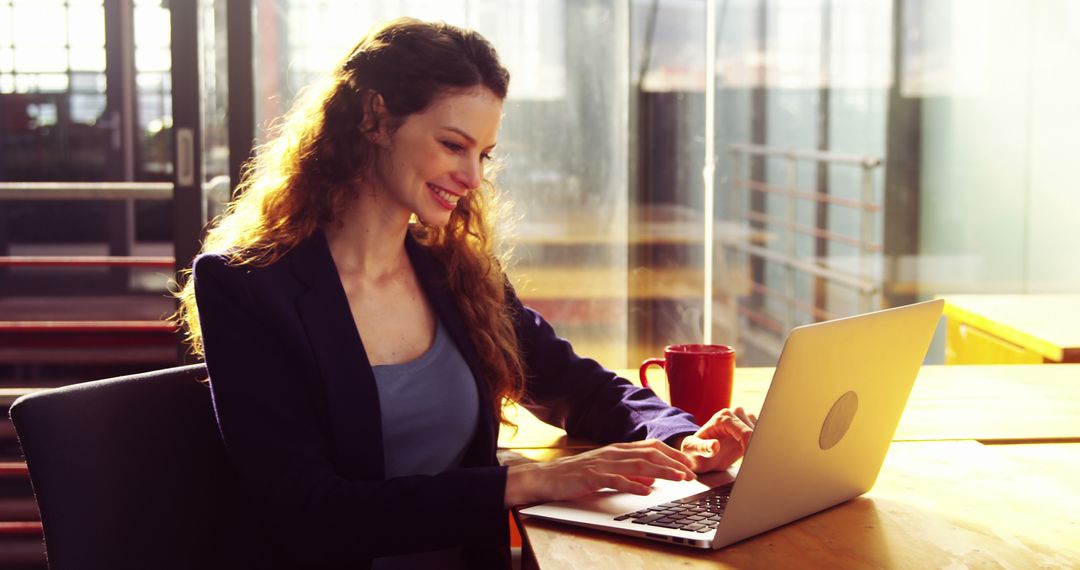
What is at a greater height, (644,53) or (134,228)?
(644,53)

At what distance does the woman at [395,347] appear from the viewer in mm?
1249

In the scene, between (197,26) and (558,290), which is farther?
(558,290)

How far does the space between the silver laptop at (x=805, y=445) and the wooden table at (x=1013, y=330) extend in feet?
3.58

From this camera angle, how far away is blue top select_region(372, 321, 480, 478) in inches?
56.6

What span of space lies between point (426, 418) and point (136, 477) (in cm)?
35

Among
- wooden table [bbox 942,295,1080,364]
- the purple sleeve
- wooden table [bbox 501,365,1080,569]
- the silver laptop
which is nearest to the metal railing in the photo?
wooden table [bbox 942,295,1080,364]

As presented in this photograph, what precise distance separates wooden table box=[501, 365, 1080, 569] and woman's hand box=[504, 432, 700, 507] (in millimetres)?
57

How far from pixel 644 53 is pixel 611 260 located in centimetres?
61

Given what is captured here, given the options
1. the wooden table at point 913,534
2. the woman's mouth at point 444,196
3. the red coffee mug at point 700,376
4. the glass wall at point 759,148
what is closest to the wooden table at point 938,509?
the wooden table at point 913,534

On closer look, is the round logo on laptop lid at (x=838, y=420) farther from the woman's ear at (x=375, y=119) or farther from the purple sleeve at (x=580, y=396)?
the woman's ear at (x=375, y=119)

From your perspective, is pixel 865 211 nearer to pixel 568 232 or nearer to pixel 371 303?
pixel 568 232

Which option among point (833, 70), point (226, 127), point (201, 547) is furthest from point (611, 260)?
point (201, 547)

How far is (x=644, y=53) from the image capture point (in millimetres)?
3410

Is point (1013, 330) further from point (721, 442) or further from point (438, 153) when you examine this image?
point (438, 153)
